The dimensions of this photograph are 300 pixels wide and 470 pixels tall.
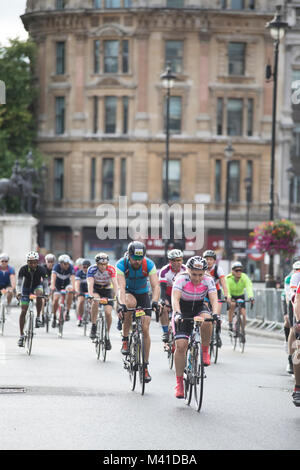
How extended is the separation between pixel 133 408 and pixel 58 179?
5173 centimetres

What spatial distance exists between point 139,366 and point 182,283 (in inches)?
61.9

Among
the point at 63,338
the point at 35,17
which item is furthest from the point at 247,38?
the point at 63,338

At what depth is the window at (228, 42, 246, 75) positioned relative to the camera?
6266 centimetres

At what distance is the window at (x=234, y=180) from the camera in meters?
63.0

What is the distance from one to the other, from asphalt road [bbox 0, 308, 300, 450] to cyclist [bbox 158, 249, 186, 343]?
0.69m

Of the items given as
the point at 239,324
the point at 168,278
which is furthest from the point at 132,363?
the point at 239,324

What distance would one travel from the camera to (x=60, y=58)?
6316 cm

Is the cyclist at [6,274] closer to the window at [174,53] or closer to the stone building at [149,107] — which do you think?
the stone building at [149,107]

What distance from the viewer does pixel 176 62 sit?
205 feet

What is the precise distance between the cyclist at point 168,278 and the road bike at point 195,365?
4.58 m

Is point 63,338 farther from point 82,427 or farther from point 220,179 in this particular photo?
point 220,179

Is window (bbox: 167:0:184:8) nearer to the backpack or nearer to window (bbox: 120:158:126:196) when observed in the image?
window (bbox: 120:158:126:196)

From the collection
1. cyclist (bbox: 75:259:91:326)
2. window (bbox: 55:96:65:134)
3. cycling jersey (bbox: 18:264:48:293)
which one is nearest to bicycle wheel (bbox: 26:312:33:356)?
cycling jersey (bbox: 18:264:48:293)

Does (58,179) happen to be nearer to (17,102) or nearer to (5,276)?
(17,102)
